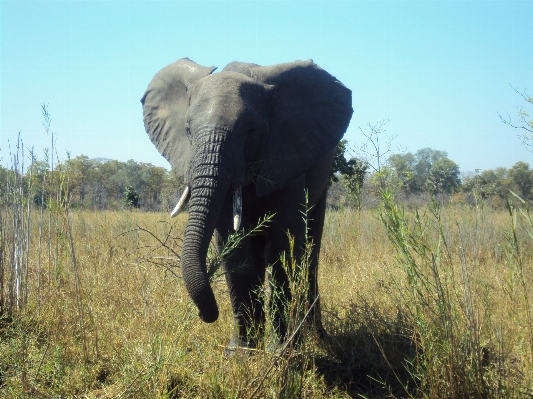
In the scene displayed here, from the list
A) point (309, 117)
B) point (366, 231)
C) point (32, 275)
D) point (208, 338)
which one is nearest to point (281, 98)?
point (309, 117)

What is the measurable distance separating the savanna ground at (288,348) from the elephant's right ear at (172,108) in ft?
2.59

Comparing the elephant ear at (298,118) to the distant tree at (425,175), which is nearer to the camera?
the elephant ear at (298,118)

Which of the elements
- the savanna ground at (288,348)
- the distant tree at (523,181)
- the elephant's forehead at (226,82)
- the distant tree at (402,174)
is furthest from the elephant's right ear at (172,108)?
the distant tree at (523,181)

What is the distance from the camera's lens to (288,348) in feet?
10.7

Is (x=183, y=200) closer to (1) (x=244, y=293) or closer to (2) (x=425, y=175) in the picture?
(1) (x=244, y=293)

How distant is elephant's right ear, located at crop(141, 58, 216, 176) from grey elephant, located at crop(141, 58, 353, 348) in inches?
0.4

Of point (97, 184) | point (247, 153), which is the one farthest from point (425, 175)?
Answer: point (97, 184)

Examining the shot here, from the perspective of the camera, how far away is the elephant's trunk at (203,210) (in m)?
3.38

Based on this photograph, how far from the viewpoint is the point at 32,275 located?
6031 mm

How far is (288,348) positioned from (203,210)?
1.09 m

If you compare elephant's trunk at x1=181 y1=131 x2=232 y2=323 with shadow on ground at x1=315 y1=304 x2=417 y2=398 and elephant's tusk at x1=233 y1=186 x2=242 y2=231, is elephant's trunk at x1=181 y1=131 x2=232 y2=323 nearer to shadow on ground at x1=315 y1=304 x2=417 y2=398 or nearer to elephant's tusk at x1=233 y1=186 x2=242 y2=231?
elephant's tusk at x1=233 y1=186 x2=242 y2=231

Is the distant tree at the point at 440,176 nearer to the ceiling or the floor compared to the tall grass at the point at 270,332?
nearer to the ceiling

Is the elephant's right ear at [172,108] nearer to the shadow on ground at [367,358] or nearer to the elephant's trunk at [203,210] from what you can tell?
the elephant's trunk at [203,210]

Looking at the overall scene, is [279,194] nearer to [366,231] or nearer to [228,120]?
[228,120]
